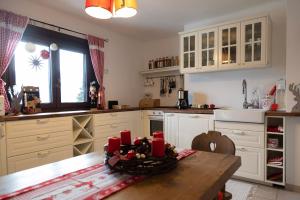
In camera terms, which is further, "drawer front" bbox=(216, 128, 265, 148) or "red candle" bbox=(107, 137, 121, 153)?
"drawer front" bbox=(216, 128, 265, 148)

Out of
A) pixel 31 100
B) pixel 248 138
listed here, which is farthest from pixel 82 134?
pixel 248 138

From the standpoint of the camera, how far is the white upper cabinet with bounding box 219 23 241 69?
2881mm

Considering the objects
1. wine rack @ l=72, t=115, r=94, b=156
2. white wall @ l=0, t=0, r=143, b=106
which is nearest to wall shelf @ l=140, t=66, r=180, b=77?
white wall @ l=0, t=0, r=143, b=106

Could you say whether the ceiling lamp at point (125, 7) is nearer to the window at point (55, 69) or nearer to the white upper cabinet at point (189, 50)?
the window at point (55, 69)

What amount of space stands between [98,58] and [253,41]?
2412 mm

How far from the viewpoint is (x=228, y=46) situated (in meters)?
2.96

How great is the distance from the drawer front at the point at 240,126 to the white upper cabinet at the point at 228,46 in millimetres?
835

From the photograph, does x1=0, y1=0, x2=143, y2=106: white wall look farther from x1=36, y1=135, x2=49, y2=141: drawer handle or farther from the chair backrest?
the chair backrest

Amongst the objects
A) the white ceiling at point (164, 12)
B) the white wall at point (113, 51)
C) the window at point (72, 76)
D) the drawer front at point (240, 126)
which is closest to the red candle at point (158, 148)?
the drawer front at point (240, 126)

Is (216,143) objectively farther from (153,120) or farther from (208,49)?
(153,120)

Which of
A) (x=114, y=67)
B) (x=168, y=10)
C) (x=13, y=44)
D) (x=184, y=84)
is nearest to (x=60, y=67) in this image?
(x=13, y=44)

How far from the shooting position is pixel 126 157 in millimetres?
1037

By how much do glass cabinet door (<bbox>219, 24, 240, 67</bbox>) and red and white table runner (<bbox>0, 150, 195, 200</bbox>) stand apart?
2.51 meters

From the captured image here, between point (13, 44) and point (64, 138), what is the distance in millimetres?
1276
